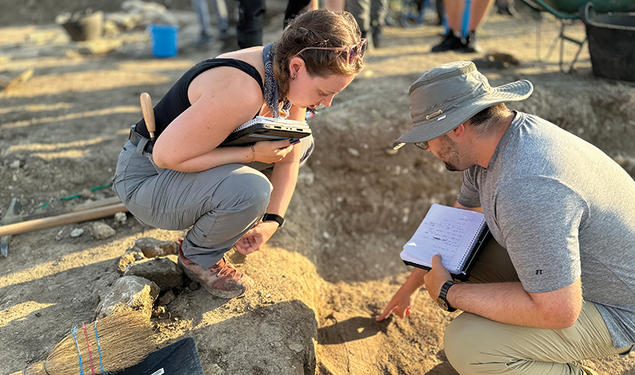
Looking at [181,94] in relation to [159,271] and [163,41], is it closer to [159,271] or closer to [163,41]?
[159,271]

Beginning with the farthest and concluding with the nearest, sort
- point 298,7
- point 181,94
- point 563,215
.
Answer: point 298,7, point 181,94, point 563,215

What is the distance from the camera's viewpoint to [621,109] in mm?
4305

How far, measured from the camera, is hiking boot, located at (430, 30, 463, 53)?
5.54 meters

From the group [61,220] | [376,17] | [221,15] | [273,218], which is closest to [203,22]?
[221,15]

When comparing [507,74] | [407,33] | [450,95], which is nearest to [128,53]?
[407,33]

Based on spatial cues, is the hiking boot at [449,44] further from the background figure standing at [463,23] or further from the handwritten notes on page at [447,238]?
the handwritten notes on page at [447,238]

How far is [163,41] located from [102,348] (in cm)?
528

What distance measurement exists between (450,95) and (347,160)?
204 cm

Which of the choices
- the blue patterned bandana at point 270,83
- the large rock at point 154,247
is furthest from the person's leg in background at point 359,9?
the large rock at point 154,247

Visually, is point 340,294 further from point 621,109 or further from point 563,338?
point 621,109

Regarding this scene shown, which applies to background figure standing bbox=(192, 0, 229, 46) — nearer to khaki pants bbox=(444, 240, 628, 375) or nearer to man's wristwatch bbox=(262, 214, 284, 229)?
man's wristwatch bbox=(262, 214, 284, 229)

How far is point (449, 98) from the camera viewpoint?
5.89ft

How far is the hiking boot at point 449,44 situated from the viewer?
5535mm

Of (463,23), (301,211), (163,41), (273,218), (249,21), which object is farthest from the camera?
(163,41)
